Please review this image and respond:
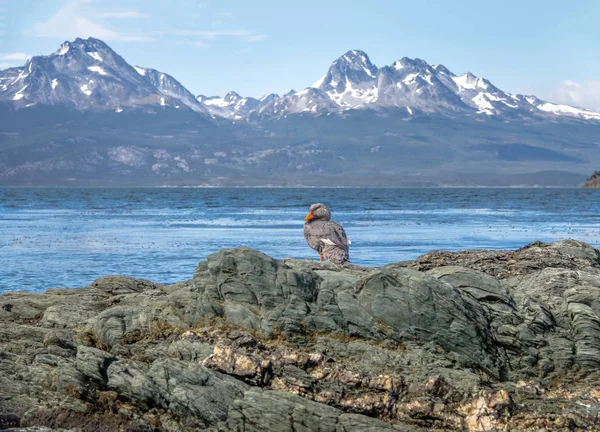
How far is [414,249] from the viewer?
151ft

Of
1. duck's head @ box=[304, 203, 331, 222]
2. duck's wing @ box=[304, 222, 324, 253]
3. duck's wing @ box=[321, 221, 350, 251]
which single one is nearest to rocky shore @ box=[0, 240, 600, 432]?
duck's wing @ box=[321, 221, 350, 251]

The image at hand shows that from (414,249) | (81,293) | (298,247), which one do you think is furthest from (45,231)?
(81,293)

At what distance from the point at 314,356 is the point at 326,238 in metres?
7.60

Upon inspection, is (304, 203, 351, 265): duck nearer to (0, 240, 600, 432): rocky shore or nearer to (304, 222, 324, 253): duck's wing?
(304, 222, 324, 253): duck's wing

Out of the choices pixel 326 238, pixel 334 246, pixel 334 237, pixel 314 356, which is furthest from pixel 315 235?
pixel 314 356

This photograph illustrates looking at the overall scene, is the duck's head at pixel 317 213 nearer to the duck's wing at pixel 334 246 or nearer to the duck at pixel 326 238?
the duck at pixel 326 238

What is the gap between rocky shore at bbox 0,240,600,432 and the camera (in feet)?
36.0

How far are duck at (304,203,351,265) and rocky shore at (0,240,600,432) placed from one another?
3720mm

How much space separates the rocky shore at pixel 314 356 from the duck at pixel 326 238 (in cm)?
372

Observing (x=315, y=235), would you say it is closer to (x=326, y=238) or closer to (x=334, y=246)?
(x=326, y=238)

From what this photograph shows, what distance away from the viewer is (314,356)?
11.9 metres

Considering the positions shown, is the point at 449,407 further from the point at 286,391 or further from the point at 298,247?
the point at 298,247

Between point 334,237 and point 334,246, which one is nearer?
point 334,246

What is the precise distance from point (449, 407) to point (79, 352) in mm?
5263
